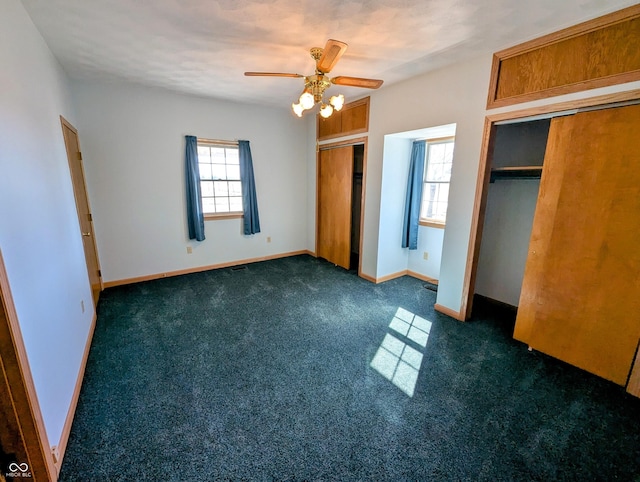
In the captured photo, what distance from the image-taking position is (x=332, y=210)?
4766 millimetres

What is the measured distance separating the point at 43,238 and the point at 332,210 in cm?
365

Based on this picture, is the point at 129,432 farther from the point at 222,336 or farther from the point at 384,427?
the point at 384,427

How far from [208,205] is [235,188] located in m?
0.52

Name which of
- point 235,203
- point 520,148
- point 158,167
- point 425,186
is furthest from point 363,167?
point 158,167

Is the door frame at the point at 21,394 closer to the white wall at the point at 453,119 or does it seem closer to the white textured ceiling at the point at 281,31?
the white textured ceiling at the point at 281,31

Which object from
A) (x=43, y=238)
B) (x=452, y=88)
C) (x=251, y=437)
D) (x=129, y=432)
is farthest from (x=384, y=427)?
(x=452, y=88)

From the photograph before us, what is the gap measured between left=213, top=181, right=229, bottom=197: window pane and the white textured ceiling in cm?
171

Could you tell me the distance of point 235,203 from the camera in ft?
15.4

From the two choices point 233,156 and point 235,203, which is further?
point 235,203

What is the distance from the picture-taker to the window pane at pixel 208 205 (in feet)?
14.5

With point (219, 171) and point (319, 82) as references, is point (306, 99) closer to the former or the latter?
point (319, 82)

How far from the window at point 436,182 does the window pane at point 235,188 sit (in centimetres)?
298

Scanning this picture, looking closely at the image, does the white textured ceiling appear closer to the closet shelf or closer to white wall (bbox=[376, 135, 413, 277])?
white wall (bbox=[376, 135, 413, 277])

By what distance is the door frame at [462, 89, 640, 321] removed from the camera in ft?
6.35
